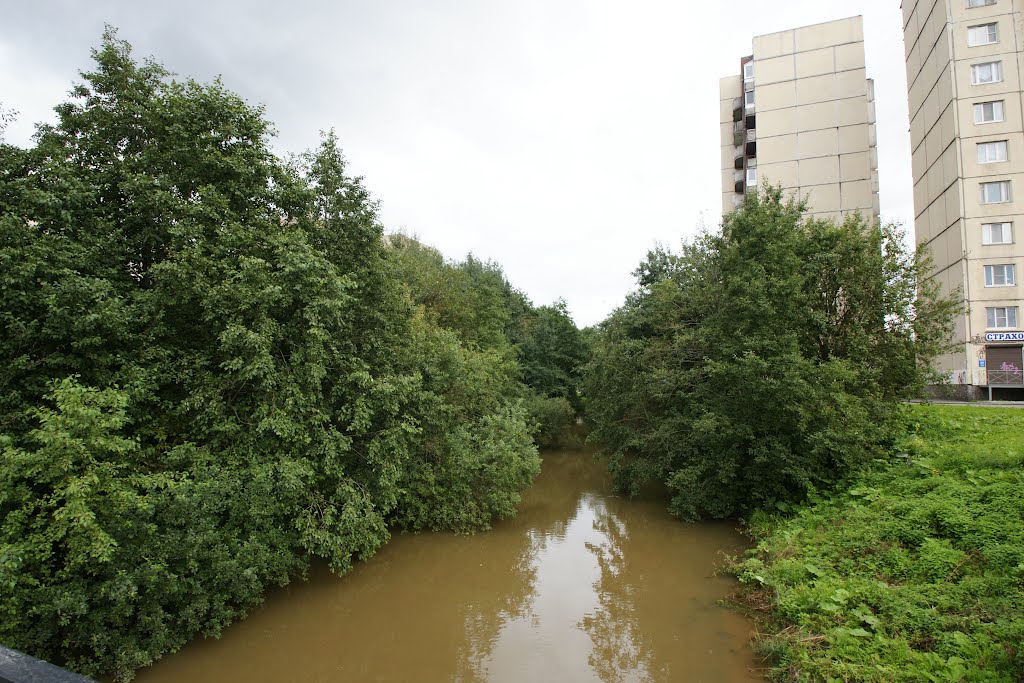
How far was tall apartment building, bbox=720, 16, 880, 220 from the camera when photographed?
34.0 meters

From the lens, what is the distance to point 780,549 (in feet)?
35.6

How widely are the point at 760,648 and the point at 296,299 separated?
9972 millimetres

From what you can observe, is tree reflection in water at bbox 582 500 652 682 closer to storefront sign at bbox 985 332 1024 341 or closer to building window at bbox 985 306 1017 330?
storefront sign at bbox 985 332 1024 341

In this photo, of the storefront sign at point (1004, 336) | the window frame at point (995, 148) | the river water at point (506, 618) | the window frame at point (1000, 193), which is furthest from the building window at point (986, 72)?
the river water at point (506, 618)

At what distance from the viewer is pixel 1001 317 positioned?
89.9ft

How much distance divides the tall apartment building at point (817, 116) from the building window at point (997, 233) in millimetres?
6633

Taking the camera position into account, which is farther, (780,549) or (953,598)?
(780,549)

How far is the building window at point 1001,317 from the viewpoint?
2716 cm

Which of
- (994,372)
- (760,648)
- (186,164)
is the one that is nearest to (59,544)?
(186,164)

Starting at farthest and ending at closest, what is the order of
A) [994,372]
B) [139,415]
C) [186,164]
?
1. [994,372]
2. [186,164]
3. [139,415]

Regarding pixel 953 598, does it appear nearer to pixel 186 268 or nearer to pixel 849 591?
pixel 849 591

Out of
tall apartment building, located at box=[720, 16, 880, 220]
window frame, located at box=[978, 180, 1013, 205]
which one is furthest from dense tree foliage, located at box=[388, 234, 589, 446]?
window frame, located at box=[978, 180, 1013, 205]

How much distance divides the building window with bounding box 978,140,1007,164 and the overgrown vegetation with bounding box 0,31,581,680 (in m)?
31.9

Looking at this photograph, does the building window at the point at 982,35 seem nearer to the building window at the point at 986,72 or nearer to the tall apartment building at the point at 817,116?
the building window at the point at 986,72
